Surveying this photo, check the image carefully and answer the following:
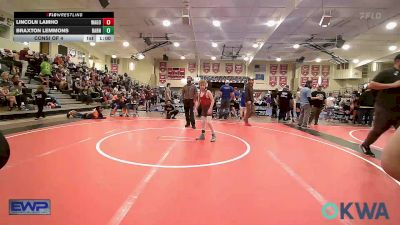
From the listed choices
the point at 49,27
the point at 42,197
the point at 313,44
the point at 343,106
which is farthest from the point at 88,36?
the point at 313,44

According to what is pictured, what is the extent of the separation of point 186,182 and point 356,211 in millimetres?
1904

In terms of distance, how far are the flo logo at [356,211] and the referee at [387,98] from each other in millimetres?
2194

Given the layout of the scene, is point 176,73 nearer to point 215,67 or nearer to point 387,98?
point 215,67

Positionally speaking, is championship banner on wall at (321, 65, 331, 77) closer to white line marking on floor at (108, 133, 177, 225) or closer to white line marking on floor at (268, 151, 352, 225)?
white line marking on floor at (268, 151, 352, 225)

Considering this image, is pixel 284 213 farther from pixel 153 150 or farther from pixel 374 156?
pixel 374 156

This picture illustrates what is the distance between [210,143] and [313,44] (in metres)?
15.7

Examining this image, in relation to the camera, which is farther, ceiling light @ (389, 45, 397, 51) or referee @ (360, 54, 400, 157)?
ceiling light @ (389, 45, 397, 51)

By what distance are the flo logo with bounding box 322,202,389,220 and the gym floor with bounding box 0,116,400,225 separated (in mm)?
69

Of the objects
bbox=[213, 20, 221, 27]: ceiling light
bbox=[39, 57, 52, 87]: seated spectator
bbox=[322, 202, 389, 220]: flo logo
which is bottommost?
bbox=[322, 202, 389, 220]: flo logo

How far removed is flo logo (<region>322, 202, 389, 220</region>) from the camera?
100 inches

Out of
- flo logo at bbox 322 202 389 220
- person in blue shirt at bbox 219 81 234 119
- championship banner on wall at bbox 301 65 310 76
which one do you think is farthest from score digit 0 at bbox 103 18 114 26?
championship banner on wall at bbox 301 65 310 76

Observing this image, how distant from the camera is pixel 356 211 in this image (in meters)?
2.65

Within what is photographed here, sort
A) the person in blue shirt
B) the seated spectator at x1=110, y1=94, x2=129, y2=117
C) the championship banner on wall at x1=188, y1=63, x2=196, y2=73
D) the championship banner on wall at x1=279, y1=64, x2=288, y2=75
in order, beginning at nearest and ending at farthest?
the person in blue shirt
the seated spectator at x1=110, y1=94, x2=129, y2=117
the championship banner on wall at x1=279, y1=64, x2=288, y2=75
the championship banner on wall at x1=188, y1=63, x2=196, y2=73

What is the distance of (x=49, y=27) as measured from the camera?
6.96 m
